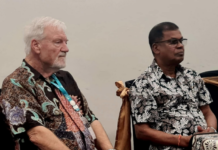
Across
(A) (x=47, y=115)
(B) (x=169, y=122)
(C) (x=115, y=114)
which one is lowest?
(C) (x=115, y=114)

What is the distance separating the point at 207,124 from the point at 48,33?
1116 millimetres

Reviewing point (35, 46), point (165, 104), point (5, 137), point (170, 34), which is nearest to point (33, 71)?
point (35, 46)

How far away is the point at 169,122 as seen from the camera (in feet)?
5.70

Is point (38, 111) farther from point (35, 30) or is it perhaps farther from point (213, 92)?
point (213, 92)

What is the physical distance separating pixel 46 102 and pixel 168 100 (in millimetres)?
723

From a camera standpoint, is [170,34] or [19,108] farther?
[170,34]

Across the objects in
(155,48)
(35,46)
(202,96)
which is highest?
(35,46)

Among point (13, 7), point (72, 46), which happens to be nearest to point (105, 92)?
point (72, 46)

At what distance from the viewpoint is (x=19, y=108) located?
4.45 feet

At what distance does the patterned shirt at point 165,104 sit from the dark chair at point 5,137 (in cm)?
70

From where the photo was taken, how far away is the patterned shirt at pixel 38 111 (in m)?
1.35

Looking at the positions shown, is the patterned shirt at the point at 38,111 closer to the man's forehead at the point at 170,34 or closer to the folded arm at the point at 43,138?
the folded arm at the point at 43,138

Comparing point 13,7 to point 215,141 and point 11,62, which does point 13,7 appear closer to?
point 11,62

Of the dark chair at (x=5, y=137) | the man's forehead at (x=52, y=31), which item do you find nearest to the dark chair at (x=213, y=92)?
the man's forehead at (x=52, y=31)
